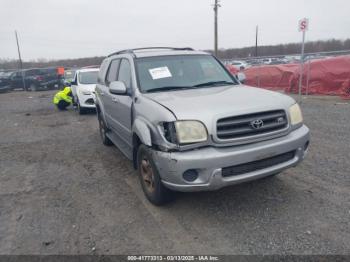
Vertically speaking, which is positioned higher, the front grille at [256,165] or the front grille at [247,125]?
the front grille at [247,125]

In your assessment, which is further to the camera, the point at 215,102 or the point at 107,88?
the point at 107,88

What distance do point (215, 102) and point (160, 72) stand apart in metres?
1.24

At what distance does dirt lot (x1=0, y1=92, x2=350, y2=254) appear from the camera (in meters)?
2.84

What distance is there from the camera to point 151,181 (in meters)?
3.55

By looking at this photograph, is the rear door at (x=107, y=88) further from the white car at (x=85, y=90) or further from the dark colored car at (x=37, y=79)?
the dark colored car at (x=37, y=79)

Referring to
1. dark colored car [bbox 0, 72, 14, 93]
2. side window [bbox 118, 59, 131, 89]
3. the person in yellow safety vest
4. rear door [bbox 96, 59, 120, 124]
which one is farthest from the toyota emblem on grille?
dark colored car [bbox 0, 72, 14, 93]

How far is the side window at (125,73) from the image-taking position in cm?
427

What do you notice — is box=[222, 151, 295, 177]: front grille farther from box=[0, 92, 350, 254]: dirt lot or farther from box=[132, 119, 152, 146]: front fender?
box=[132, 119, 152, 146]: front fender

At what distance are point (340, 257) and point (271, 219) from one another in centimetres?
76

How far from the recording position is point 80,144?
6.78 meters

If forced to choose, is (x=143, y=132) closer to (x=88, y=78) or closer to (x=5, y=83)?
(x=88, y=78)

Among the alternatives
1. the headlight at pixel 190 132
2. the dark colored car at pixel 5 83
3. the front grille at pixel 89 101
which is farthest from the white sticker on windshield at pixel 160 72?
the dark colored car at pixel 5 83

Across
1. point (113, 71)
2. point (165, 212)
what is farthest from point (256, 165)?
point (113, 71)

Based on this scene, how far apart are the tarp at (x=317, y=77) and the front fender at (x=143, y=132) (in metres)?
9.97
